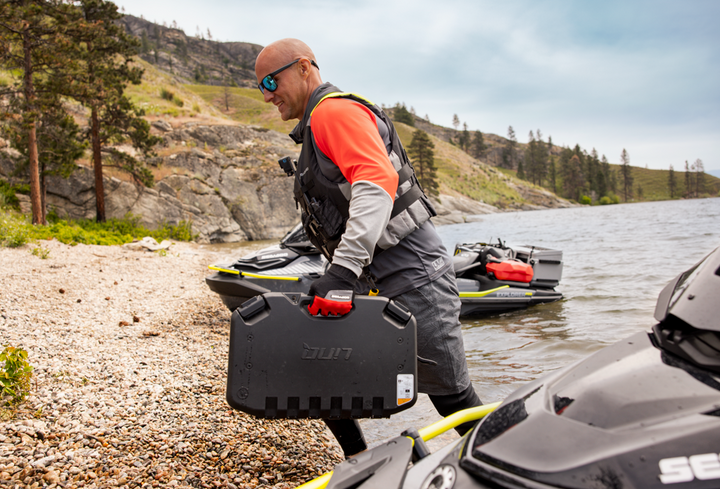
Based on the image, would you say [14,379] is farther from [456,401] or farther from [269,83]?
[456,401]

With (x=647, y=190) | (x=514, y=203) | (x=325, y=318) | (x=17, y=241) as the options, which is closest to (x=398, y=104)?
(x=514, y=203)

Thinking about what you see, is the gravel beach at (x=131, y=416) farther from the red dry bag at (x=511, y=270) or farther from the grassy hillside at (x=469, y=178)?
the grassy hillside at (x=469, y=178)

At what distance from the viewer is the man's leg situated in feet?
6.68

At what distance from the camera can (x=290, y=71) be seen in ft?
6.99

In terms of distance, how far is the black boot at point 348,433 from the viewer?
6.66 feet

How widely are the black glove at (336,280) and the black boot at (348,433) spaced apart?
0.71 metres

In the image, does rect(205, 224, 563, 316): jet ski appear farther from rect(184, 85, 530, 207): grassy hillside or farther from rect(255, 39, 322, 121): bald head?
rect(184, 85, 530, 207): grassy hillside

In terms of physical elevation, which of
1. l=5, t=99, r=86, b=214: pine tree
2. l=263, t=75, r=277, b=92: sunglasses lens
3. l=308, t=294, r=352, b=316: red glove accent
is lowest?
l=308, t=294, r=352, b=316: red glove accent

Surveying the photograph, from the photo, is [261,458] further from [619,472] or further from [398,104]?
[398,104]

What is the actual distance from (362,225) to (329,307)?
37 cm

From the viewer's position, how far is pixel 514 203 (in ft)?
289

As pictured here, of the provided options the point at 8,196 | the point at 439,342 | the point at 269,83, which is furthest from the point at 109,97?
the point at 439,342

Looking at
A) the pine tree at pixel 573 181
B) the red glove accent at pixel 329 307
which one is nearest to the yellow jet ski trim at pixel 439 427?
the red glove accent at pixel 329 307

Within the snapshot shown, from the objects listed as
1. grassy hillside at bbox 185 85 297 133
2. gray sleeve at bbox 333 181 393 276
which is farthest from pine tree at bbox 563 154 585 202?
gray sleeve at bbox 333 181 393 276
